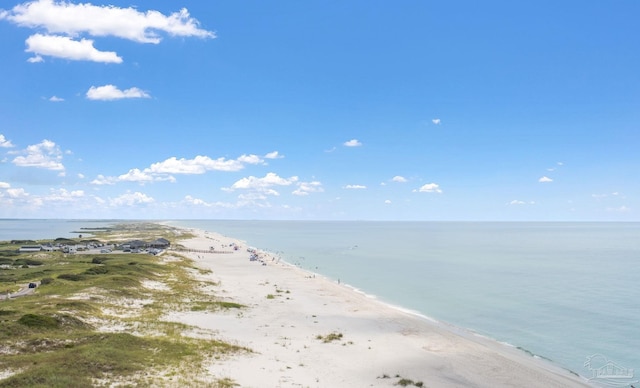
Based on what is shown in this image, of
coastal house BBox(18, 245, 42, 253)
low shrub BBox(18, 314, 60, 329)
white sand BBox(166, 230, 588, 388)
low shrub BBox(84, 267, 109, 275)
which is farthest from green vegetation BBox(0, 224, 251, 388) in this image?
coastal house BBox(18, 245, 42, 253)

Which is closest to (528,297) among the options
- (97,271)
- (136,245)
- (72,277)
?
(97,271)

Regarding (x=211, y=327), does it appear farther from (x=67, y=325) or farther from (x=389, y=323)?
(x=389, y=323)

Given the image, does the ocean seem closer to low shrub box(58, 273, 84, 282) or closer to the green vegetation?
the green vegetation

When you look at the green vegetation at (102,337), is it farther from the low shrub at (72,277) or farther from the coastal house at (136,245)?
the coastal house at (136,245)

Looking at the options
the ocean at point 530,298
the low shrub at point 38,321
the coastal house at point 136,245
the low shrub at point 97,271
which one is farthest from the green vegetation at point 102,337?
the coastal house at point 136,245

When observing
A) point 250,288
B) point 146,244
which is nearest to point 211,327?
point 250,288

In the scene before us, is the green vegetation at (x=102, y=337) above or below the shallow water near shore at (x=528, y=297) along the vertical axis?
above
